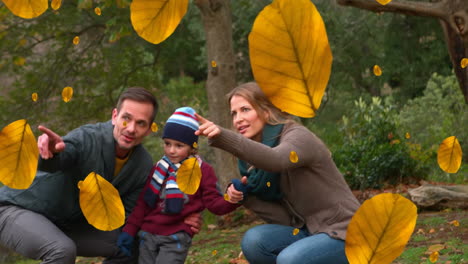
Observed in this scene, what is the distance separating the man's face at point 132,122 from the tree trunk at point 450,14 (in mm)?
2167

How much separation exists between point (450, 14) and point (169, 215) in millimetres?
2889

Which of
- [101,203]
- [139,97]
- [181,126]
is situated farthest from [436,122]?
[101,203]

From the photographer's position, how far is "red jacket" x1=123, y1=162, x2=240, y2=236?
329 cm

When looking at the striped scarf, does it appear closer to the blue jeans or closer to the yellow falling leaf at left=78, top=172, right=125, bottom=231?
the blue jeans

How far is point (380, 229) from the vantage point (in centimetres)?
89

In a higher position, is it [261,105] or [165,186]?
[261,105]

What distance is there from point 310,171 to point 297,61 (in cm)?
188

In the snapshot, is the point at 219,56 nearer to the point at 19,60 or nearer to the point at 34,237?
the point at 19,60

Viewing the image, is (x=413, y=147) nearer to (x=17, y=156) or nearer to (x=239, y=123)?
(x=239, y=123)

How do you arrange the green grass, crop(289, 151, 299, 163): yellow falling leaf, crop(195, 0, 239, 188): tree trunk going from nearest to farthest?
1. crop(289, 151, 299, 163): yellow falling leaf
2. the green grass
3. crop(195, 0, 239, 188): tree trunk

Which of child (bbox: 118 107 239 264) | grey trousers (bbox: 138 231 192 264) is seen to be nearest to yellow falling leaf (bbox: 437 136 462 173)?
child (bbox: 118 107 239 264)

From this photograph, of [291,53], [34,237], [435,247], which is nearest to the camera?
[291,53]

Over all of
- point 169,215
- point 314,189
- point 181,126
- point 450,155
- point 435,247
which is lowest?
point 435,247

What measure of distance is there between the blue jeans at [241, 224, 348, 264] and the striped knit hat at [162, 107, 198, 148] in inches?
23.7
